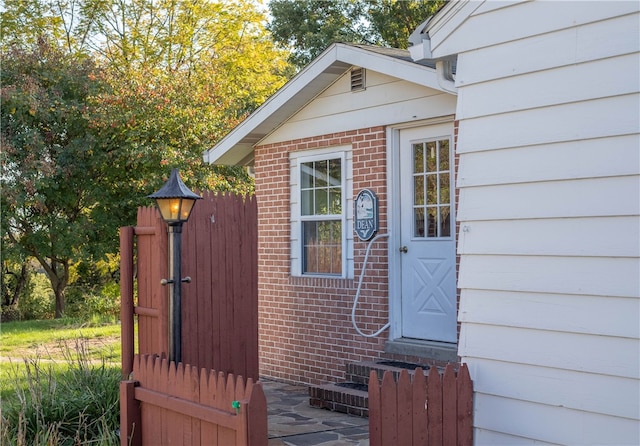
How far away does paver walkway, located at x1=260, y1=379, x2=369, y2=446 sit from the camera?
6.15m

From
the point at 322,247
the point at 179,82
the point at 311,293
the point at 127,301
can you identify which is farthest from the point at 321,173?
the point at 179,82

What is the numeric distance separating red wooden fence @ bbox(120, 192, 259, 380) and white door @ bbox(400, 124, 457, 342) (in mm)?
1709

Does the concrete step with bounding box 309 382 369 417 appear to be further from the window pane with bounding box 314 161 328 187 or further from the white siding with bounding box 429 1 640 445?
the white siding with bounding box 429 1 640 445

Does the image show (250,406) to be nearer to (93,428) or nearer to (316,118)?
(93,428)

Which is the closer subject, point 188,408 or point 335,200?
point 188,408

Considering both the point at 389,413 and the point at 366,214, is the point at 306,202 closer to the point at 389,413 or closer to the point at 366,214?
the point at 366,214

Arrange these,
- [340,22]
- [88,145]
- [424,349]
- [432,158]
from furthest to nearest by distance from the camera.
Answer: [340,22]
[88,145]
[432,158]
[424,349]

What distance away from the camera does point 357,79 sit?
27.7ft

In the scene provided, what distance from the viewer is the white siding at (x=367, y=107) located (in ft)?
25.0

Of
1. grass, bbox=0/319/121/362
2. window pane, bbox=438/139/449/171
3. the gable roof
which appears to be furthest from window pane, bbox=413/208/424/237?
grass, bbox=0/319/121/362

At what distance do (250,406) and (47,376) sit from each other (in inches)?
143

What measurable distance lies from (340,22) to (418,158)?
1687 cm

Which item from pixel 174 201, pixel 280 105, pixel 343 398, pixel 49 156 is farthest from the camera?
pixel 49 156

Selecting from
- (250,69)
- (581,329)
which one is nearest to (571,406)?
(581,329)
